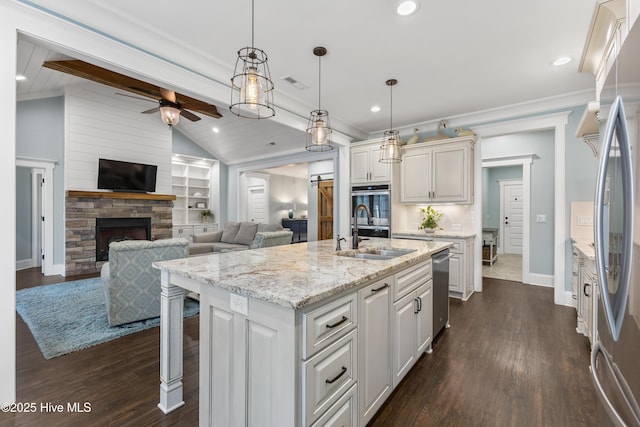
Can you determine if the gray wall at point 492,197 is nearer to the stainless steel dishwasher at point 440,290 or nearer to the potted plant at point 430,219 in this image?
the potted plant at point 430,219

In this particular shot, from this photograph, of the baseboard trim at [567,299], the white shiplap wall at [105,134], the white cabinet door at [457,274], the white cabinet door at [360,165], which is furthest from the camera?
the white shiplap wall at [105,134]

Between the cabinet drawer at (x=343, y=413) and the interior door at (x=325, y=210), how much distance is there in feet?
18.3

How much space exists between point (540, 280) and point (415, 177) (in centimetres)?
280

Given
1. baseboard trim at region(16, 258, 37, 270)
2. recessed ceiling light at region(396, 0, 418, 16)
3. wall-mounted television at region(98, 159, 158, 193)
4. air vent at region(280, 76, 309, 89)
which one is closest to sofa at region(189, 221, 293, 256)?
wall-mounted television at region(98, 159, 158, 193)

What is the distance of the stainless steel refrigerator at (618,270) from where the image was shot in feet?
2.43

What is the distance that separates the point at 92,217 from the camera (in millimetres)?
5719

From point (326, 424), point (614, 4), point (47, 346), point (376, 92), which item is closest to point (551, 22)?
point (614, 4)

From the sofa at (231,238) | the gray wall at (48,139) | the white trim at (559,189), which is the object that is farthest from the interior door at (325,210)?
the gray wall at (48,139)

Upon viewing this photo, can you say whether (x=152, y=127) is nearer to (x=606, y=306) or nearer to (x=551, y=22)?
(x=551, y=22)

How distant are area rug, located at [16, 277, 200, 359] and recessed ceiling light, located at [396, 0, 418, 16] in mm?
3697

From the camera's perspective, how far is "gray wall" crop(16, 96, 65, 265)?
517 centimetres

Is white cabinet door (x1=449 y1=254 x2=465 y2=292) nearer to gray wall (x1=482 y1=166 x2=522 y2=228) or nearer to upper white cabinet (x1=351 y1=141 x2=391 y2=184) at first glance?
upper white cabinet (x1=351 y1=141 x2=391 y2=184)

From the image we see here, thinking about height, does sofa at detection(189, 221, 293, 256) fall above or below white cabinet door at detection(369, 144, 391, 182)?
below

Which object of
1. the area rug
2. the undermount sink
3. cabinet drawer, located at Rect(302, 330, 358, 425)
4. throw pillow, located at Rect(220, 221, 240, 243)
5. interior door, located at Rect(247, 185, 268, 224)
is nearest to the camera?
cabinet drawer, located at Rect(302, 330, 358, 425)
